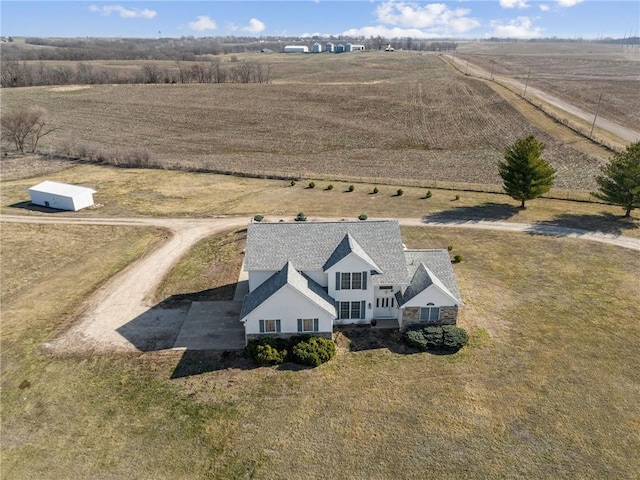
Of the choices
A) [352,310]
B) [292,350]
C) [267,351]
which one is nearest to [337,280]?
[352,310]

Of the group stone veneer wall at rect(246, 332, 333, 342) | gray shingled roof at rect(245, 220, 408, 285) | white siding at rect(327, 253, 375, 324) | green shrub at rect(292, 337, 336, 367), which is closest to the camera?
green shrub at rect(292, 337, 336, 367)

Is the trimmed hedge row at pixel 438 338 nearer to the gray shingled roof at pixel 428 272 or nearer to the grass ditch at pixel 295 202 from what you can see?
the gray shingled roof at pixel 428 272

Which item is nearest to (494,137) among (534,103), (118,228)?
(534,103)

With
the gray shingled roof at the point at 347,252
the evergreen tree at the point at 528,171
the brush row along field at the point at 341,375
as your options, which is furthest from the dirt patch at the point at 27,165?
the evergreen tree at the point at 528,171

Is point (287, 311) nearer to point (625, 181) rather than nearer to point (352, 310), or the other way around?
point (352, 310)

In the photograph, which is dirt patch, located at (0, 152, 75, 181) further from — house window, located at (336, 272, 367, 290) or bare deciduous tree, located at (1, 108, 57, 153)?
house window, located at (336, 272, 367, 290)

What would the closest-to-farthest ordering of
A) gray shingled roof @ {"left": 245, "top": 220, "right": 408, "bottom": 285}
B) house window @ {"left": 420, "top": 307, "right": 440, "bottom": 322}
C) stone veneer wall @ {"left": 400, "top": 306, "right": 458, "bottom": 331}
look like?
1. stone veneer wall @ {"left": 400, "top": 306, "right": 458, "bottom": 331}
2. house window @ {"left": 420, "top": 307, "right": 440, "bottom": 322}
3. gray shingled roof @ {"left": 245, "top": 220, "right": 408, "bottom": 285}

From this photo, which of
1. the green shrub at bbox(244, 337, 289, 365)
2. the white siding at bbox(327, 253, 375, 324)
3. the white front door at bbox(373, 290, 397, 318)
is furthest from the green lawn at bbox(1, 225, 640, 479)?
the white front door at bbox(373, 290, 397, 318)
